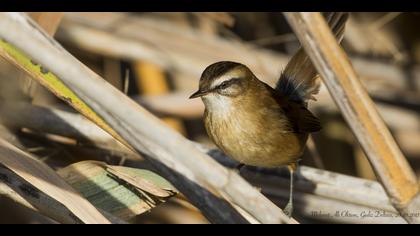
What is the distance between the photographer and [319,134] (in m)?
4.54

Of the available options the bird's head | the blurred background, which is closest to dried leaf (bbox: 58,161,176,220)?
the bird's head

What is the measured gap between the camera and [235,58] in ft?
13.3

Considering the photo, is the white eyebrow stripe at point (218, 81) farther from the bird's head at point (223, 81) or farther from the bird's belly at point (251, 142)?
the bird's belly at point (251, 142)

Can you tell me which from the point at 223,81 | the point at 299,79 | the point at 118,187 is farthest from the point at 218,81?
the point at 118,187

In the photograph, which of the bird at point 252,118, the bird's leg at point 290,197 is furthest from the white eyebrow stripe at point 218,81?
the bird's leg at point 290,197

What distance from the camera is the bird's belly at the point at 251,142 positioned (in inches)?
119

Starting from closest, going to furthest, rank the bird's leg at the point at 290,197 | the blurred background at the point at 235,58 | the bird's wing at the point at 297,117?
the bird's leg at the point at 290,197
the bird's wing at the point at 297,117
the blurred background at the point at 235,58

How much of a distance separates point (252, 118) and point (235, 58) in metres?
1.01

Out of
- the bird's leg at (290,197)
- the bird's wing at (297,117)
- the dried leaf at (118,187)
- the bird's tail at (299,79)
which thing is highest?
the bird's tail at (299,79)

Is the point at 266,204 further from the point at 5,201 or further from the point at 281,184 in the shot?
the point at 281,184

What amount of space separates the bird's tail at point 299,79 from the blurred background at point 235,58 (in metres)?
0.37

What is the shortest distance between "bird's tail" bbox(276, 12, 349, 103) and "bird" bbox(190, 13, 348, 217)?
2 centimetres

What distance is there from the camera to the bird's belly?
9.91 ft

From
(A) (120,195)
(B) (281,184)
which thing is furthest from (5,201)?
(B) (281,184)
